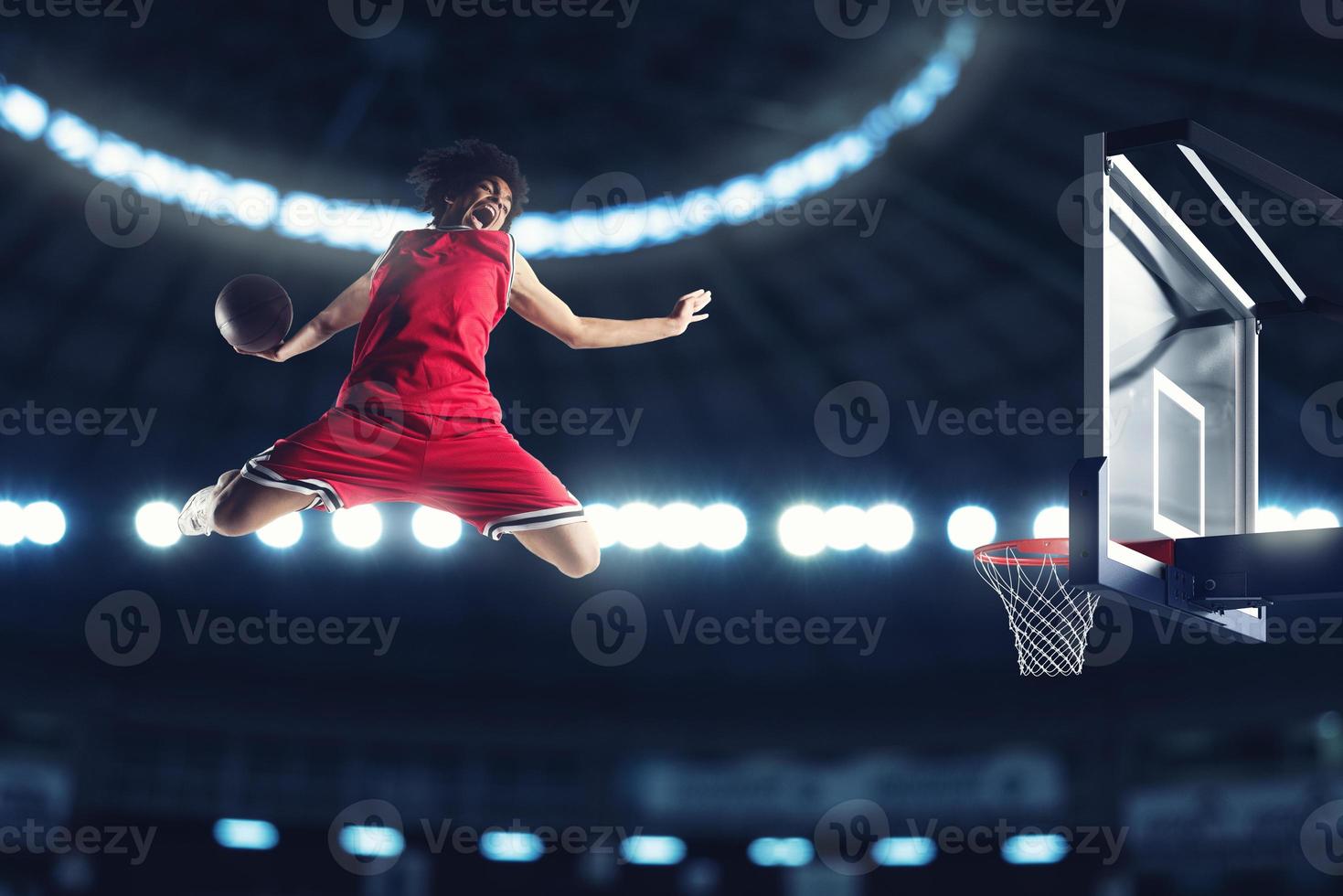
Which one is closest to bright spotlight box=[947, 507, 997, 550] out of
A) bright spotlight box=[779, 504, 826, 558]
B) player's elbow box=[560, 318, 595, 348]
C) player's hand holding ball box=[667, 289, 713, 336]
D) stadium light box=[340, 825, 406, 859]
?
bright spotlight box=[779, 504, 826, 558]

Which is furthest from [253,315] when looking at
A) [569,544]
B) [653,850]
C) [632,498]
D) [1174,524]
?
[653,850]

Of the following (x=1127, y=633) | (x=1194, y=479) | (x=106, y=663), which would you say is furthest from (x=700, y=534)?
(x=1194, y=479)

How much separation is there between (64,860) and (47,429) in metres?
4.21

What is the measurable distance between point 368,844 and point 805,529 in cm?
559

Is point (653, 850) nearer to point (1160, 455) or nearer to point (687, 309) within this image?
point (1160, 455)

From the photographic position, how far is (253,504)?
419 centimetres

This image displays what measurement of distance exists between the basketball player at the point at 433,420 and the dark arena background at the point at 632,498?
489 centimetres

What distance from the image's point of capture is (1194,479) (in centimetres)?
517

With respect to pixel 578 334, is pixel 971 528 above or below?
above

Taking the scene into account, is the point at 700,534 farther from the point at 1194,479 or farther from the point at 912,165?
the point at 1194,479

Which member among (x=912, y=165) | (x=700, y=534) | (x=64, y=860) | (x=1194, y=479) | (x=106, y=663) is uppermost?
(x=912, y=165)

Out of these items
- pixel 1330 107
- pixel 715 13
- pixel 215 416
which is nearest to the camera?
pixel 1330 107

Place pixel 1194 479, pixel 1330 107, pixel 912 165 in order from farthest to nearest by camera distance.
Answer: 1. pixel 912 165
2. pixel 1330 107
3. pixel 1194 479

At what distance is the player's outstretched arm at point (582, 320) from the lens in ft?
15.0
